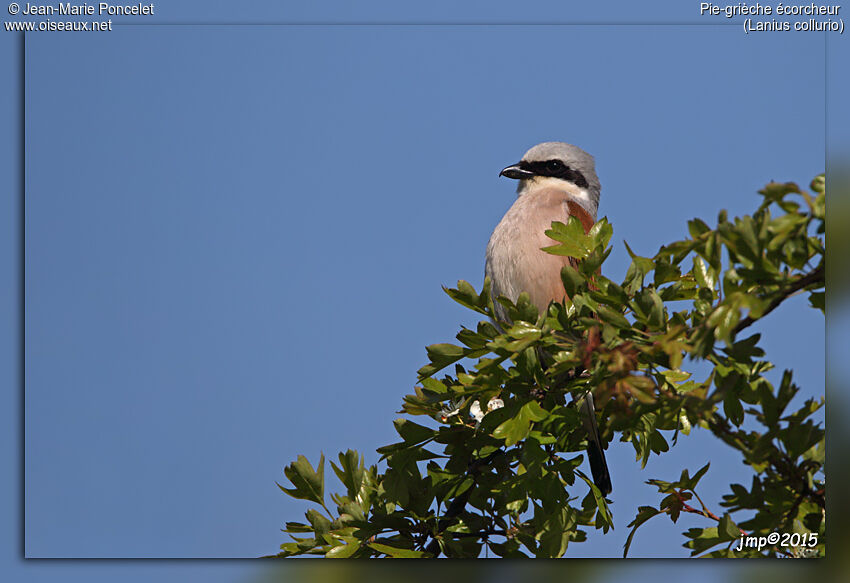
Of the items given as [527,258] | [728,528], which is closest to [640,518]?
[728,528]

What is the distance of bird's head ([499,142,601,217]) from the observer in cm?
444

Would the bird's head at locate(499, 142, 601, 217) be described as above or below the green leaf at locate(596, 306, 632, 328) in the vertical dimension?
above

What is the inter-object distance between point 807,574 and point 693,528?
0.48 meters

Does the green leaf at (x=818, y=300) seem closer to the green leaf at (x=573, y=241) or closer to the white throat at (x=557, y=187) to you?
the green leaf at (x=573, y=241)

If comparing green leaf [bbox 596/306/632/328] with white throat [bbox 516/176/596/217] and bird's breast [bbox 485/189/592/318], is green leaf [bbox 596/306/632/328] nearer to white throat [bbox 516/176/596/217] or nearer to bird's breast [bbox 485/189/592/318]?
bird's breast [bbox 485/189/592/318]

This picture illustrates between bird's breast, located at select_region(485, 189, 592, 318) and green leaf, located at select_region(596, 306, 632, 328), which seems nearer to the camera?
green leaf, located at select_region(596, 306, 632, 328)

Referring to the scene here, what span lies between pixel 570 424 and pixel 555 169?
2057 millimetres

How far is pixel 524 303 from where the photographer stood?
8.10 feet

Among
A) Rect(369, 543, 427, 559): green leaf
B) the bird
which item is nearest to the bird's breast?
the bird

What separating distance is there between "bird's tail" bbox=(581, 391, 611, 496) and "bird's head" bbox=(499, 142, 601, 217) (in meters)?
1.60

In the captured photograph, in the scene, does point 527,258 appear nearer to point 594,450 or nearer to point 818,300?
point 594,450

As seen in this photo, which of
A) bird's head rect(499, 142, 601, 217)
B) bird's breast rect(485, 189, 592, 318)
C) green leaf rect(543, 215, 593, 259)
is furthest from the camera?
bird's head rect(499, 142, 601, 217)

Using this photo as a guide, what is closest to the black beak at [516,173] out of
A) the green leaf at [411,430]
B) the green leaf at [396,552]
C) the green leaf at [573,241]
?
the green leaf at [573,241]

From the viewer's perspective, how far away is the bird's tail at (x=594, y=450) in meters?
2.82
